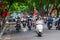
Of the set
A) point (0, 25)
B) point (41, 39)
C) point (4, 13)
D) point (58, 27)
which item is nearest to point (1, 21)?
point (0, 25)

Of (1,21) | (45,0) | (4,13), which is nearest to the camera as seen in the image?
(4,13)

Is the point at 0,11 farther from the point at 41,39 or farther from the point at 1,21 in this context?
the point at 41,39

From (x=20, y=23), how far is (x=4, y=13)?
7.10m

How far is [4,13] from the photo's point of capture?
23297mm

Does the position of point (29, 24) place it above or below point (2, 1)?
below

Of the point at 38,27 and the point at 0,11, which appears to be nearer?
the point at 38,27

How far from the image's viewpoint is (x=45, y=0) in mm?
44125

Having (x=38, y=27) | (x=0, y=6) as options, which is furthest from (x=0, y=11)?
(x=38, y=27)

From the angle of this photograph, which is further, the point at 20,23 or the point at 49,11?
the point at 49,11

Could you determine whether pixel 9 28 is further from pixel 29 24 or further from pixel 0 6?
pixel 0 6

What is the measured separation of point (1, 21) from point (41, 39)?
9.68 m

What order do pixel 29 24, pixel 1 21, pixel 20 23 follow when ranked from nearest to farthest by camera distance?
pixel 1 21 → pixel 20 23 → pixel 29 24

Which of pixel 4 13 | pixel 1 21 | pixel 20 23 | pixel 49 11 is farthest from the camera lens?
pixel 49 11

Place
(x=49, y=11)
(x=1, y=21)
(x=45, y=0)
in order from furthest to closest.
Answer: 1. (x=49, y=11)
2. (x=45, y=0)
3. (x=1, y=21)
